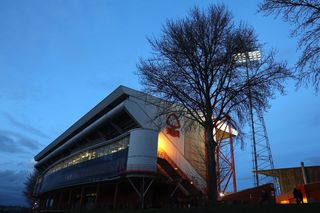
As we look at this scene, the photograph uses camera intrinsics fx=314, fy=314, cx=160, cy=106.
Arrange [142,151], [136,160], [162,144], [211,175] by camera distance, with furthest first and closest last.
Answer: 1. [162,144]
2. [142,151]
3. [136,160]
4. [211,175]

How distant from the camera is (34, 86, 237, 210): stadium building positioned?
3447 centimetres

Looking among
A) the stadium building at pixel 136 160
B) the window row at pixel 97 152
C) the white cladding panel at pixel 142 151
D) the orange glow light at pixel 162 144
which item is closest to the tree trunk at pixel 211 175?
the stadium building at pixel 136 160

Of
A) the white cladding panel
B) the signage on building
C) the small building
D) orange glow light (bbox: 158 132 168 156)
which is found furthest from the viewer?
the signage on building

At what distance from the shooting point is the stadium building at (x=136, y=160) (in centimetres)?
3447

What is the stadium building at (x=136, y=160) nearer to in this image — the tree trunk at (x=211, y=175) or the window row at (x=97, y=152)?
the window row at (x=97, y=152)

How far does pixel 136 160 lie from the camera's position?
33.9 meters

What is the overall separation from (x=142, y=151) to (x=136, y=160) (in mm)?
1212

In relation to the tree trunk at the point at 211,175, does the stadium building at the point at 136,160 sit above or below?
above

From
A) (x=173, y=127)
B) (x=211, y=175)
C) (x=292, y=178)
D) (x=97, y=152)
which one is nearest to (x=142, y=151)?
(x=173, y=127)

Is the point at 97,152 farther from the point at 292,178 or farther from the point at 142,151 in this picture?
the point at 292,178

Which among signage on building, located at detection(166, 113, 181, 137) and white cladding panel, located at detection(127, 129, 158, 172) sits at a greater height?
signage on building, located at detection(166, 113, 181, 137)

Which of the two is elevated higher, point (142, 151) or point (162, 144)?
point (162, 144)

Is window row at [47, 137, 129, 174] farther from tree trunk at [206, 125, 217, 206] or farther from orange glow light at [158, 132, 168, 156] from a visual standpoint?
tree trunk at [206, 125, 217, 206]

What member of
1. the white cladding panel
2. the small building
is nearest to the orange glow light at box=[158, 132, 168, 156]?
the white cladding panel
